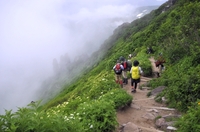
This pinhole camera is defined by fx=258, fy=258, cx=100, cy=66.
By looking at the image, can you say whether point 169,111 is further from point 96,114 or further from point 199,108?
point 96,114

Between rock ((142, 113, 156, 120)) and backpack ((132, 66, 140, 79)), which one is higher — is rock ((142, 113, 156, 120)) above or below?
below

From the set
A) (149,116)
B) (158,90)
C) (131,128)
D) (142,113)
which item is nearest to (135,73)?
(158,90)

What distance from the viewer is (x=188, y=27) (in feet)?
53.9

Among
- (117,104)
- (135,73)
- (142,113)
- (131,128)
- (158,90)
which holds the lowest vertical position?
(131,128)

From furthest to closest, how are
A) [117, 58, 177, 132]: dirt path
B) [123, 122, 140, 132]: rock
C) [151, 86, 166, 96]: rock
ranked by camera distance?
[151, 86, 166, 96]: rock → [117, 58, 177, 132]: dirt path → [123, 122, 140, 132]: rock

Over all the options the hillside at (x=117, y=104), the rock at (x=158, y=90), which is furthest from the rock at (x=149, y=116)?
the rock at (x=158, y=90)

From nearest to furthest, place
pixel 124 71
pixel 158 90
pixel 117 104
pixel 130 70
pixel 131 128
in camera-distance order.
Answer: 1. pixel 131 128
2. pixel 117 104
3. pixel 158 90
4. pixel 130 70
5. pixel 124 71

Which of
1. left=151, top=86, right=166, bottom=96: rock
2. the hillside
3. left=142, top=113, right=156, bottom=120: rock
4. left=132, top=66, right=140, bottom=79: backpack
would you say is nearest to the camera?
the hillside

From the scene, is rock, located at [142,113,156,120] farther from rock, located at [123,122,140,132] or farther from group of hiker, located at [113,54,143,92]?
group of hiker, located at [113,54,143,92]

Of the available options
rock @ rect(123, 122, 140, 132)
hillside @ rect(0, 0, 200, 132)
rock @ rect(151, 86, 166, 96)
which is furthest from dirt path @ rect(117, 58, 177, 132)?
rock @ rect(151, 86, 166, 96)

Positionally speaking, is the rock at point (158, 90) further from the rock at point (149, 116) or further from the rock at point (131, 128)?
the rock at point (131, 128)

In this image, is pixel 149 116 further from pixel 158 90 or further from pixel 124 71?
pixel 124 71

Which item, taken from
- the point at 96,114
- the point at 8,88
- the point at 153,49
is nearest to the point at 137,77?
the point at 96,114

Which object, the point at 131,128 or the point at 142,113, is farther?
the point at 142,113
